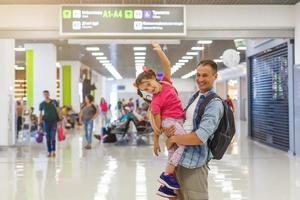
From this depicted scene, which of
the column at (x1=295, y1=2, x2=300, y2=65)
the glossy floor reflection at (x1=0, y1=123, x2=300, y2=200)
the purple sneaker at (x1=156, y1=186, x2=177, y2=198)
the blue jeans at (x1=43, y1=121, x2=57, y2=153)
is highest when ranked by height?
the column at (x1=295, y1=2, x2=300, y2=65)

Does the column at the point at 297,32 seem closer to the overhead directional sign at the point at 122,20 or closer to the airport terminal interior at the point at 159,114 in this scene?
the airport terminal interior at the point at 159,114

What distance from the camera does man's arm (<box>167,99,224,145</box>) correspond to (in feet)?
7.58

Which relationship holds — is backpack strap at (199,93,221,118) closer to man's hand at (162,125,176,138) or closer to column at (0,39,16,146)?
man's hand at (162,125,176,138)

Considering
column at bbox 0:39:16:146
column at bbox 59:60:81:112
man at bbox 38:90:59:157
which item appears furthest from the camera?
column at bbox 59:60:81:112

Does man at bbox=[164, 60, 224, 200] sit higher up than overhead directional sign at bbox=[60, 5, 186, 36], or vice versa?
overhead directional sign at bbox=[60, 5, 186, 36]

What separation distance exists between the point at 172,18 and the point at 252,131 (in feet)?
22.0

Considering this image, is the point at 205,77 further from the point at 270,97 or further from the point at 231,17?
the point at 270,97

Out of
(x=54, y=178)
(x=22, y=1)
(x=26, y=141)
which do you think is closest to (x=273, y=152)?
(x=54, y=178)

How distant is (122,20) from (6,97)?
188 inches

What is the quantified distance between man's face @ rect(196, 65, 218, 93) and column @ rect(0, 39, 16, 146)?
10285mm

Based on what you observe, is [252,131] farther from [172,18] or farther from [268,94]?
[172,18]

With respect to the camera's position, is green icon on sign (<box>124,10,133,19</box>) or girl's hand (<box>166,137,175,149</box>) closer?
girl's hand (<box>166,137,175,149</box>)

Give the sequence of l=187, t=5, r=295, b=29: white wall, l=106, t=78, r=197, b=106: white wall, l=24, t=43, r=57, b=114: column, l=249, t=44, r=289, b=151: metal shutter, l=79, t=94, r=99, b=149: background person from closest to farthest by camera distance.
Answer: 1. l=187, t=5, r=295, b=29: white wall
2. l=249, t=44, r=289, b=151: metal shutter
3. l=79, t=94, r=99, b=149: background person
4. l=24, t=43, r=57, b=114: column
5. l=106, t=78, r=197, b=106: white wall

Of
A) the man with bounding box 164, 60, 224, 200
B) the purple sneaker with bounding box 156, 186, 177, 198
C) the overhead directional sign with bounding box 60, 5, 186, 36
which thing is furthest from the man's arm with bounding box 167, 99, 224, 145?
the overhead directional sign with bounding box 60, 5, 186, 36
